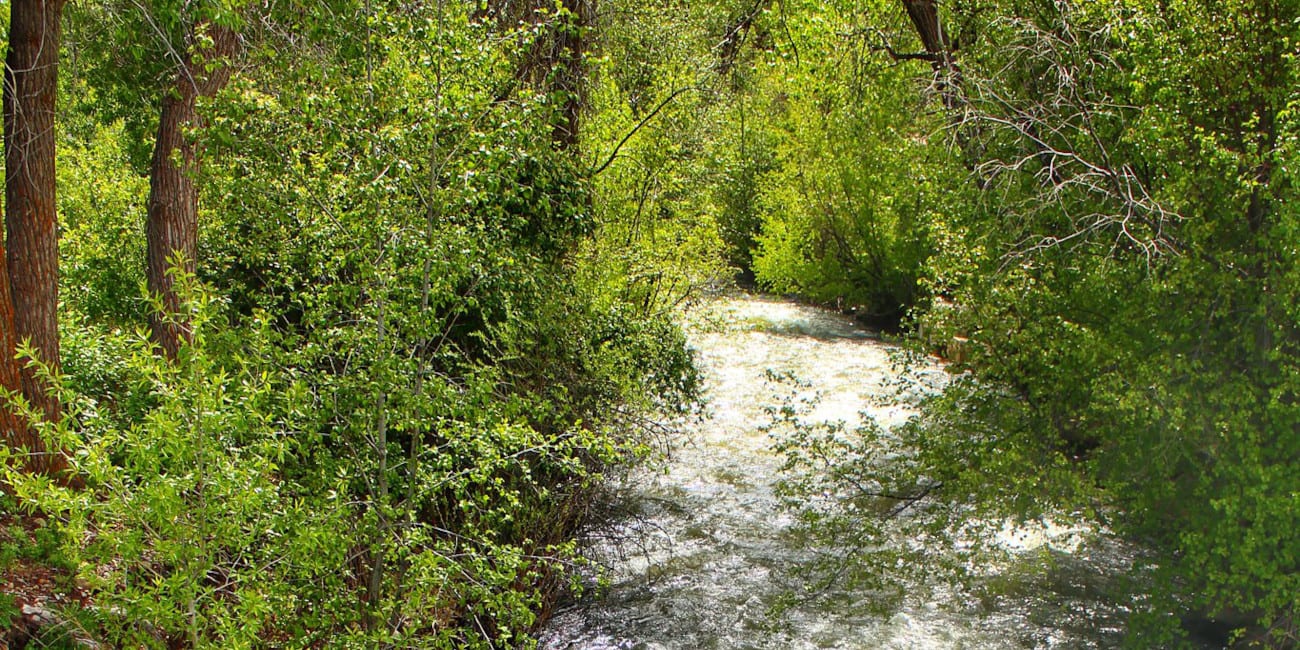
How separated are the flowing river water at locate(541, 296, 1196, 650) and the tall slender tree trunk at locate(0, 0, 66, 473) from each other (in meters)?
4.10

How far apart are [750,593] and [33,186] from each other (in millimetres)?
6259

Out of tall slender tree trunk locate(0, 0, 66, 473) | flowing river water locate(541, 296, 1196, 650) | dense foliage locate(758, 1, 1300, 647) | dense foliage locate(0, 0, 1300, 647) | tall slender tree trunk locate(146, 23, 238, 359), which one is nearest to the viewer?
dense foliage locate(0, 0, 1300, 647)

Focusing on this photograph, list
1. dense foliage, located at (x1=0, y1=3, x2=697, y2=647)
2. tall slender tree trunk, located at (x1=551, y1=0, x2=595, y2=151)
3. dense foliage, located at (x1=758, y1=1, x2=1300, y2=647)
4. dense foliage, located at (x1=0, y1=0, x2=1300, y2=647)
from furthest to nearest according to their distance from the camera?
tall slender tree trunk, located at (x1=551, y1=0, x2=595, y2=151), dense foliage, located at (x1=758, y1=1, x2=1300, y2=647), dense foliage, located at (x1=0, y1=0, x2=1300, y2=647), dense foliage, located at (x1=0, y1=3, x2=697, y2=647)

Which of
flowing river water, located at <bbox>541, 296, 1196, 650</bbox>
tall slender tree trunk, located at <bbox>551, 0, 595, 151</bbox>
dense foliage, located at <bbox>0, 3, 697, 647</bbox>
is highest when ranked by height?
tall slender tree trunk, located at <bbox>551, 0, 595, 151</bbox>

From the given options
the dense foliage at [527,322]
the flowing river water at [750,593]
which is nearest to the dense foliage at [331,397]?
the dense foliage at [527,322]

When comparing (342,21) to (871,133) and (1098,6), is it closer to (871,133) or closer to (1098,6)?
(1098,6)

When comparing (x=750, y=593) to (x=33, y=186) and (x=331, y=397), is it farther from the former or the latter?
(x=33, y=186)

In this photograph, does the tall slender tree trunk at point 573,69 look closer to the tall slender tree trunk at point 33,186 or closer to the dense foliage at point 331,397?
the dense foliage at point 331,397

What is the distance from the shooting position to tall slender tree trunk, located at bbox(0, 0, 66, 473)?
7.07 m

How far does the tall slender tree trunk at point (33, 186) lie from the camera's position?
23.2ft

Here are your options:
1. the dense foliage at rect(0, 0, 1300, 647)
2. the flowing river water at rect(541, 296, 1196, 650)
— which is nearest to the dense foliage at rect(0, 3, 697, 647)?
the dense foliage at rect(0, 0, 1300, 647)

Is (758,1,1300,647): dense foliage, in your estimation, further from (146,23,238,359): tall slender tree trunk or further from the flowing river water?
(146,23,238,359): tall slender tree trunk

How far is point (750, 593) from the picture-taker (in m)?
9.19

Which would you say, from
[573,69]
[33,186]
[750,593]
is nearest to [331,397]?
[33,186]
